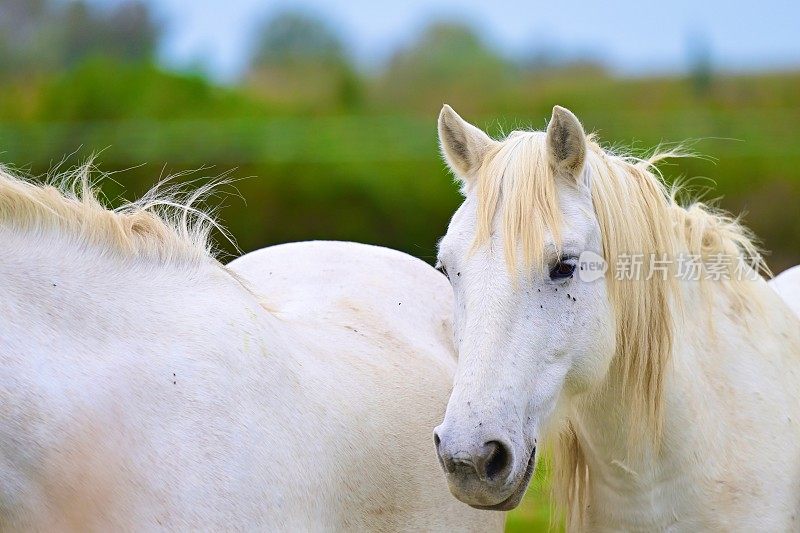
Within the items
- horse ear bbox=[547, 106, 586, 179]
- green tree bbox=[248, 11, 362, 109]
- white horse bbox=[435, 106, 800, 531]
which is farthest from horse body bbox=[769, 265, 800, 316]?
green tree bbox=[248, 11, 362, 109]

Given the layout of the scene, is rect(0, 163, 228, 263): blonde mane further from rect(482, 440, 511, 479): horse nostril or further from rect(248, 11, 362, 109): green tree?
rect(248, 11, 362, 109): green tree

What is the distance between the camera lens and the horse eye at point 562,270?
9.30 ft

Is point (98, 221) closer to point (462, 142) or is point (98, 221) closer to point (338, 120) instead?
point (462, 142)

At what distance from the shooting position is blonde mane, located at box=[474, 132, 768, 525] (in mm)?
2877

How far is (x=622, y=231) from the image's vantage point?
3051 millimetres

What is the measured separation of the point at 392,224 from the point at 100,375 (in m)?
9.77

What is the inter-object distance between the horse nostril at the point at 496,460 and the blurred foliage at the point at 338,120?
5.15ft

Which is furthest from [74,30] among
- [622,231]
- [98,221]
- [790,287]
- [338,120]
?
[622,231]

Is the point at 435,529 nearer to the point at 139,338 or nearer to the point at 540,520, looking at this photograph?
the point at 139,338

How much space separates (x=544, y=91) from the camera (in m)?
18.5

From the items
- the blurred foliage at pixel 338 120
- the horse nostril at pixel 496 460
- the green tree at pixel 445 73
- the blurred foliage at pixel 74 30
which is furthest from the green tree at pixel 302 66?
the horse nostril at pixel 496 460

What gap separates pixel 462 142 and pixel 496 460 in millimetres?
1125

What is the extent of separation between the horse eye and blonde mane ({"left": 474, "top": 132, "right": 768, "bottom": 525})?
65mm

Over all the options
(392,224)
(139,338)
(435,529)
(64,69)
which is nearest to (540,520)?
(435,529)
